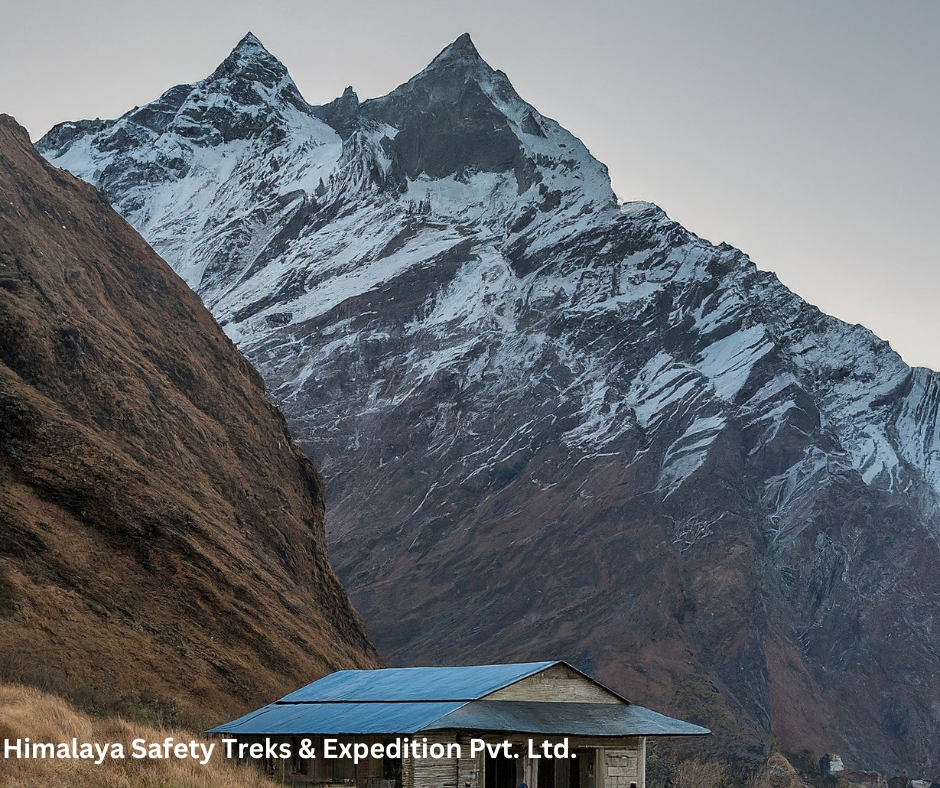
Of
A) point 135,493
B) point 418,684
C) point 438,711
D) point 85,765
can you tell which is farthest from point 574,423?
point 85,765

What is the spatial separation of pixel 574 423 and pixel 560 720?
4140 inches

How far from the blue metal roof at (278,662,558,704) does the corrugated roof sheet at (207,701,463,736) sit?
44cm

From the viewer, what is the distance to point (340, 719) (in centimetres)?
3466

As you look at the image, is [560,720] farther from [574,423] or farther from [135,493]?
[574,423]

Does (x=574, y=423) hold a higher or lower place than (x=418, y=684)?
higher

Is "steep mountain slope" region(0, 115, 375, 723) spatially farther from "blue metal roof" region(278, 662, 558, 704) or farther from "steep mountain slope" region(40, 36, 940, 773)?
"steep mountain slope" region(40, 36, 940, 773)

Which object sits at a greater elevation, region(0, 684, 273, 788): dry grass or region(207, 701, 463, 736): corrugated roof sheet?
region(207, 701, 463, 736): corrugated roof sheet

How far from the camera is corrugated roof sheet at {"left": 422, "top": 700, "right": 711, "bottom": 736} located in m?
32.2

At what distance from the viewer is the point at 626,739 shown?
116ft

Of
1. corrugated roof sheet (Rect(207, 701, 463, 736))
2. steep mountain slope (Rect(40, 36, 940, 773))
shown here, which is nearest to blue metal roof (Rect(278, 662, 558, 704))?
corrugated roof sheet (Rect(207, 701, 463, 736))

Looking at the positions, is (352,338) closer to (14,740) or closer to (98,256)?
(98,256)

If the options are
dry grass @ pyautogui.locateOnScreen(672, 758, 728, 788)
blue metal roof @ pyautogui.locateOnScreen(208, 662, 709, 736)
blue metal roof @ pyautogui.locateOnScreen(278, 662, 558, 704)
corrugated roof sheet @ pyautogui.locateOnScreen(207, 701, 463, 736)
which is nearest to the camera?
corrugated roof sheet @ pyautogui.locateOnScreen(207, 701, 463, 736)

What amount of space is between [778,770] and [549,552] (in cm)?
→ 3430

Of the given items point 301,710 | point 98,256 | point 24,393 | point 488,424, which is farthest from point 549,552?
point 301,710
